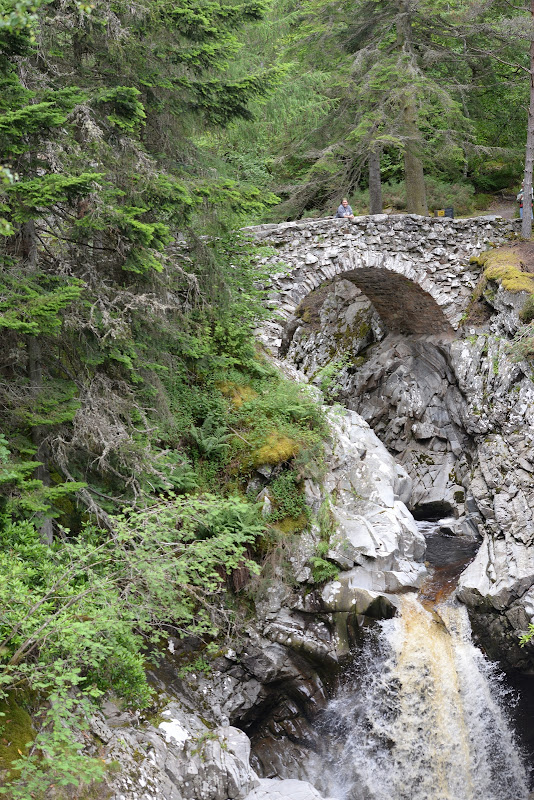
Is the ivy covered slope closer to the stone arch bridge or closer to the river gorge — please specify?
the river gorge

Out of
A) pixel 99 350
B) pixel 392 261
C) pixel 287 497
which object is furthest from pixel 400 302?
pixel 99 350

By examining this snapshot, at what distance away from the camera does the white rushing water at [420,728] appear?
32.2ft

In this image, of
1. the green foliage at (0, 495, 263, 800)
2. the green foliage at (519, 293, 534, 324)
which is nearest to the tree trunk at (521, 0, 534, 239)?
the green foliage at (519, 293, 534, 324)

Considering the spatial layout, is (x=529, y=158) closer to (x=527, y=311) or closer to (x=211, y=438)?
(x=527, y=311)

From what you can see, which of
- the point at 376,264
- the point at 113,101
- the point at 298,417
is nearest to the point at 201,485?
the point at 298,417

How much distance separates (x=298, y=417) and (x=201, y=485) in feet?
8.18

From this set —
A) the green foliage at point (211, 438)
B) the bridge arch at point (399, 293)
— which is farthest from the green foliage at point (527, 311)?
the green foliage at point (211, 438)

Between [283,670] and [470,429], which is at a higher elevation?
[470,429]

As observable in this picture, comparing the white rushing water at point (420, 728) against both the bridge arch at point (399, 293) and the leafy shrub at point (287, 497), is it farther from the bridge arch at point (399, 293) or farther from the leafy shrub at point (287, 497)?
the bridge arch at point (399, 293)

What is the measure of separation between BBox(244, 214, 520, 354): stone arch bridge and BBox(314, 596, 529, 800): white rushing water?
281 inches

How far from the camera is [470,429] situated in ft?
53.6

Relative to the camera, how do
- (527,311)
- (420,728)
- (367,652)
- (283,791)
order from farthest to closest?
(527,311) → (367,652) → (420,728) → (283,791)

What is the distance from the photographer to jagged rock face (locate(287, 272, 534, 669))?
1151 centimetres

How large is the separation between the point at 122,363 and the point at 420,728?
23.4ft
